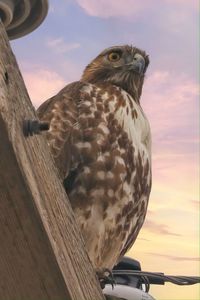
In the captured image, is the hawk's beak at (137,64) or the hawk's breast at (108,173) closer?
the hawk's breast at (108,173)

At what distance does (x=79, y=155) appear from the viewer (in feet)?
9.62

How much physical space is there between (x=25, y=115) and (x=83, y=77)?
245cm

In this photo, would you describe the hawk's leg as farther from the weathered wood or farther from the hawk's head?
the hawk's head

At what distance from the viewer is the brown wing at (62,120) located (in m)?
2.95

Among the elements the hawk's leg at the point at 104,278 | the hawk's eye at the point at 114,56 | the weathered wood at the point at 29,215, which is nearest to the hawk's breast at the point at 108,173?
the hawk's leg at the point at 104,278

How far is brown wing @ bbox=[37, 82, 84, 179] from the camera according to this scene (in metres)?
2.95

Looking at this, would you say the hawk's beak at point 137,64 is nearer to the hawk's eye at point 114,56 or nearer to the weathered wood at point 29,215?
the hawk's eye at point 114,56

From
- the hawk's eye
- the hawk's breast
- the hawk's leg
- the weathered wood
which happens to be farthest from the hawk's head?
the weathered wood

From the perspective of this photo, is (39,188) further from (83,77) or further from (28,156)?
(83,77)

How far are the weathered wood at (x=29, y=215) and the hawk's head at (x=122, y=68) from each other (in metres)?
2.16

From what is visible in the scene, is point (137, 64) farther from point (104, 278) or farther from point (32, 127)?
point (32, 127)

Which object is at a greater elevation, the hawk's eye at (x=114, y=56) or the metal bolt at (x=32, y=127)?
the hawk's eye at (x=114, y=56)

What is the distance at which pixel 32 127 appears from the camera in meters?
1.59

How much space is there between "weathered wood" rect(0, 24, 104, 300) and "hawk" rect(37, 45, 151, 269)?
1218mm
